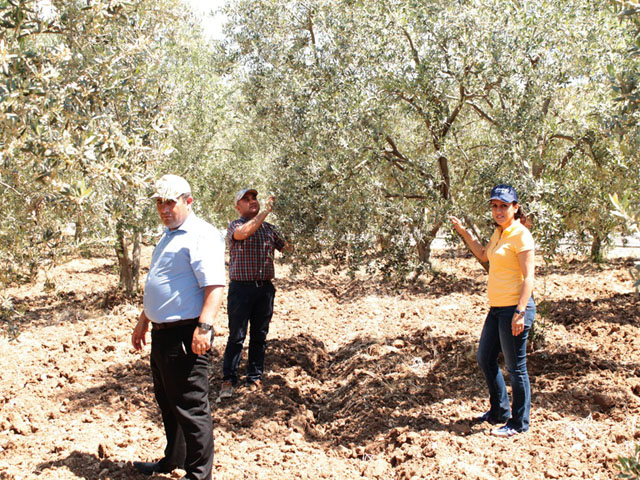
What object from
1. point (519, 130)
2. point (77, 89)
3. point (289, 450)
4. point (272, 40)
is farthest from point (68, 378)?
point (272, 40)

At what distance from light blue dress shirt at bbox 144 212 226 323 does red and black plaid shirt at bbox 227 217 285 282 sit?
188 cm

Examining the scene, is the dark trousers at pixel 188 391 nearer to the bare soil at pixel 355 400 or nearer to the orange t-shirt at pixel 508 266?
the bare soil at pixel 355 400

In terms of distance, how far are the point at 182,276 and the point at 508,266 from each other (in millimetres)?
A: 2548

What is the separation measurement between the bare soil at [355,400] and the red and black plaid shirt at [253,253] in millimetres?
1280

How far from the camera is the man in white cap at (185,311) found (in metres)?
4.16

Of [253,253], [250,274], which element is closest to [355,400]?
[250,274]

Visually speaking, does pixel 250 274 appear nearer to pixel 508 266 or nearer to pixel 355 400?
pixel 355 400

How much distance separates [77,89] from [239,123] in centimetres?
984

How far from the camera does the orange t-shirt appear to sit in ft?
15.4

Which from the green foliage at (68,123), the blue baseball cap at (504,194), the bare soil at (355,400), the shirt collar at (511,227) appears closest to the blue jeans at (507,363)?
the bare soil at (355,400)

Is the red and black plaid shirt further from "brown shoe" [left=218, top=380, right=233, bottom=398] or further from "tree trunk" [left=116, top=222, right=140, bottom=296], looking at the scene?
"tree trunk" [left=116, top=222, right=140, bottom=296]

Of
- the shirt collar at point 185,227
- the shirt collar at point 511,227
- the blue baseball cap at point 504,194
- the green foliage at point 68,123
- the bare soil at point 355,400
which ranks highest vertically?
the green foliage at point 68,123

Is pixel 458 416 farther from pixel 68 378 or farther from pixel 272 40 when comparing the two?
pixel 272 40

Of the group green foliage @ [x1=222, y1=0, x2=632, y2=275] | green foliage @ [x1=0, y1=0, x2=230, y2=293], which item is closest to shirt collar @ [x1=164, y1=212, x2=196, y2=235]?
green foliage @ [x1=0, y1=0, x2=230, y2=293]
